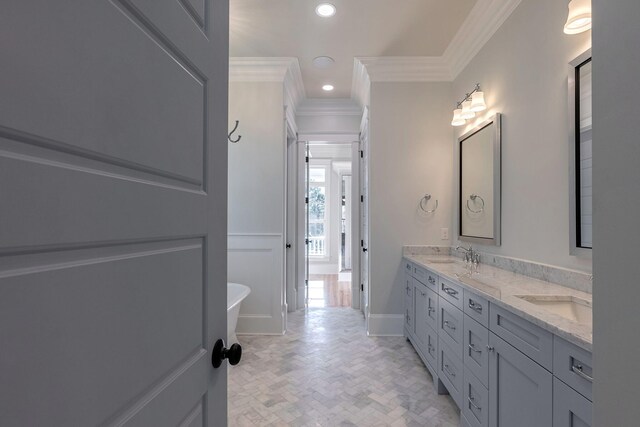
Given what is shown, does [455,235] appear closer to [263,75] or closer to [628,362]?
[263,75]

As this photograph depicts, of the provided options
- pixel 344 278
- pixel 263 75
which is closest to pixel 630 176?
pixel 263 75

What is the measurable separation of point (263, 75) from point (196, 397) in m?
3.23

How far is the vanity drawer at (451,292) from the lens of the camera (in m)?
1.91

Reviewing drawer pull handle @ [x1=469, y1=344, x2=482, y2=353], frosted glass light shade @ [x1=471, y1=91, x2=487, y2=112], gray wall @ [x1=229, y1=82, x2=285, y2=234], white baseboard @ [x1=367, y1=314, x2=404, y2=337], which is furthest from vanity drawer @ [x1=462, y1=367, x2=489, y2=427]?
gray wall @ [x1=229, y1=82, x2=285, y2=234]

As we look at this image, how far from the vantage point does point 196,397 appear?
731mm

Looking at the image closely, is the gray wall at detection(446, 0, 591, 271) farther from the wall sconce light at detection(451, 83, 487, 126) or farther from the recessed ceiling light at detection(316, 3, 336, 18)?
the recessed ceiling light at detection(316, 3, 336, 18)

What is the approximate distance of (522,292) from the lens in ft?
5.27

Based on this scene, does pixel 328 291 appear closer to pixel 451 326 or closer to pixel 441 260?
pixel 441 260

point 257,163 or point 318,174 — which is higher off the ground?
point 318,174

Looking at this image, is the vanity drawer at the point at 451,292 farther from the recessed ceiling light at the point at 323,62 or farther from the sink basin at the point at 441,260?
the recessed ceiling light at the point at 323,62

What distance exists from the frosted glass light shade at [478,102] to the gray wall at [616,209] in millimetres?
2116

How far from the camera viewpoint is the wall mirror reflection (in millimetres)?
1562

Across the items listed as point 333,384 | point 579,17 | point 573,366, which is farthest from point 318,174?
point 573,366

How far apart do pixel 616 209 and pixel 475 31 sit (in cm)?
268
